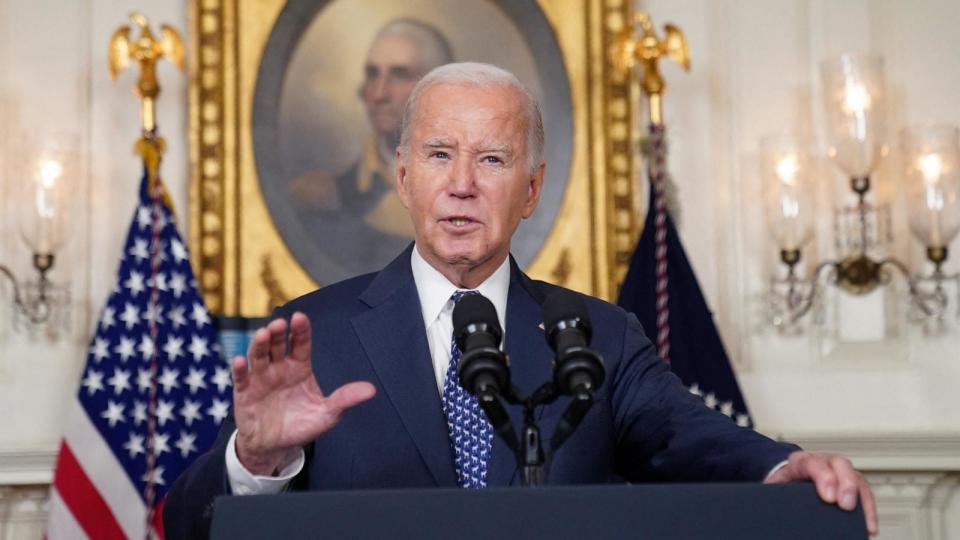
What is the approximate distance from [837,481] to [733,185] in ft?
12.7

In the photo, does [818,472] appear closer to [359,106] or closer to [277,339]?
[277,339]

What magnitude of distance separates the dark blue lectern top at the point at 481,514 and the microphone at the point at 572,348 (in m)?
0.16

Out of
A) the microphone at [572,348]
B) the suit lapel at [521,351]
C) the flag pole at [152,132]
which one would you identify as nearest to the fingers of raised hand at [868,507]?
the microphone at [572,348]

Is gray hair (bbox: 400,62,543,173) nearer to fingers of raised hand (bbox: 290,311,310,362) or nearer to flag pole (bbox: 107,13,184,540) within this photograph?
fingers of raised hand (bbox: 290,311,310,362)

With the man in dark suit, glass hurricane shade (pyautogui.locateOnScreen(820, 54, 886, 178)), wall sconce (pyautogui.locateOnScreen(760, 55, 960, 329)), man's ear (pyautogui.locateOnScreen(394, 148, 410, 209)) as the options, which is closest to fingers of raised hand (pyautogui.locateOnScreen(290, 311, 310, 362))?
the man in dark suit

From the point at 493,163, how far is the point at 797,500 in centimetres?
115

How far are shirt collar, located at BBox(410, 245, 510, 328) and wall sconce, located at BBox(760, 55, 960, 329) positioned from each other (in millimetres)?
2859

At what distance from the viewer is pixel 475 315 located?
1.87m

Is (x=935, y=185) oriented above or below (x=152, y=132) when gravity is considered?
below

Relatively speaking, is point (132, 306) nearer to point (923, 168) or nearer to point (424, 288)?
point (424, 288)

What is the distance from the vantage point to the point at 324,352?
2596 mm

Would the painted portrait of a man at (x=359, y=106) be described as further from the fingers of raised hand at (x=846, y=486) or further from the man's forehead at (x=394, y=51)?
the fingers of raised hand at (x=846, y=486)

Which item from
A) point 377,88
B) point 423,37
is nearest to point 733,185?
point 423,37

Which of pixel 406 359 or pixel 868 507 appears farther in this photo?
pixel 406 359
